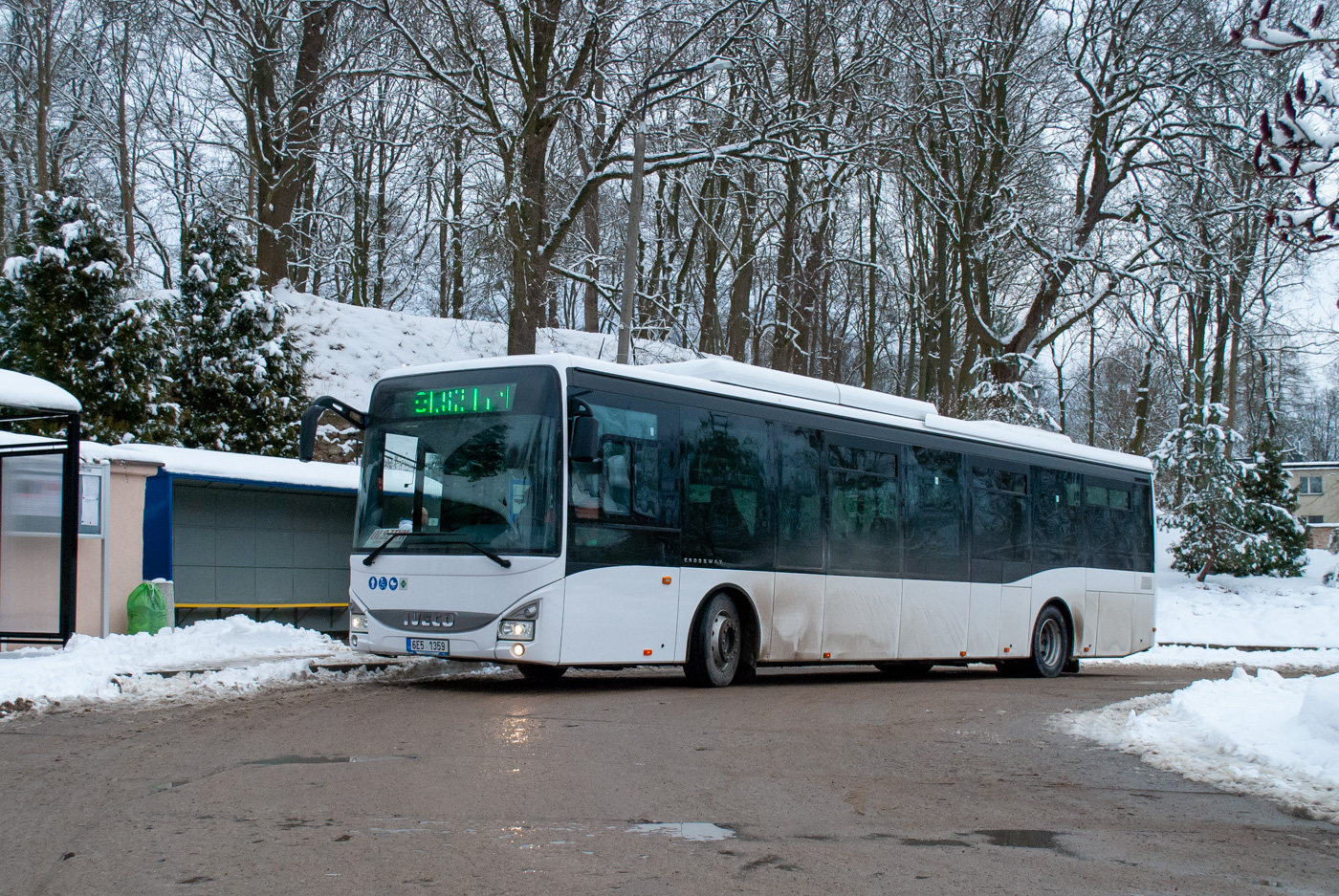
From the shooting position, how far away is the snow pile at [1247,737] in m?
7.73

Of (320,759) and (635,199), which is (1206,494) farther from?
(320,759)

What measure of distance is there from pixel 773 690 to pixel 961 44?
19160 mm

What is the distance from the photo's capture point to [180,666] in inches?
506

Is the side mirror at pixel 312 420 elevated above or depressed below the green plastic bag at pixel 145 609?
above

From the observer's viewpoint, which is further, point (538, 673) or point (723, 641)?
point (538, 673)

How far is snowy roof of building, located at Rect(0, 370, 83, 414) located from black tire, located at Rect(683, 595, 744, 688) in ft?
20.5

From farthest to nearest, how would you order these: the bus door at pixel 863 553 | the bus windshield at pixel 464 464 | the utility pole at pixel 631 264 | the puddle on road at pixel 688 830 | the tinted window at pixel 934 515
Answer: the utility pole at pixel 631 264
the tinted window at pixel 934 515
the bus door at pixel 863 553
the bus windshield at pixel 464 464
the puddle on road at pixel 688 830

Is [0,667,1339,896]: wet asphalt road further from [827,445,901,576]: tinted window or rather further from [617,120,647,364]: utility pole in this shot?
[617,120,647,364]: utility pole

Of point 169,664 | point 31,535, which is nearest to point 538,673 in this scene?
point 169,664

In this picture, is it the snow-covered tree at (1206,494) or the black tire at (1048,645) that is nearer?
the black tire at (1048,645)

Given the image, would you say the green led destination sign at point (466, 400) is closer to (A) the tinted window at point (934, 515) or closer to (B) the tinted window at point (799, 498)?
(B) the tinted window at point (799, 498)

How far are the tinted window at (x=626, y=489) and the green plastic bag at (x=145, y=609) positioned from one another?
20.1 feet

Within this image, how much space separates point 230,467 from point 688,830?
1189cm

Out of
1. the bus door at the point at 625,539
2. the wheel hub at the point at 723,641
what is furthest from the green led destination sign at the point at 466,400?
A: the wheel hub at the point at 723,641
